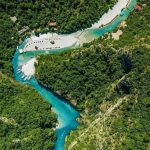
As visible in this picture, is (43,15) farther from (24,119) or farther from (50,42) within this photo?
(24,119)

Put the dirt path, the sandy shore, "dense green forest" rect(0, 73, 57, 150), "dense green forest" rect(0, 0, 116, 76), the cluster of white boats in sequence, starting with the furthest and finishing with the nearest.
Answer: the sandy shore < "dense green forest" rect(0, 0, 116, 76) < the cluster of white boats < "dense green forest" rect(0, 73, 57, 150) < the dirt path

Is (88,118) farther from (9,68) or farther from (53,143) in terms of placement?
(9,68)

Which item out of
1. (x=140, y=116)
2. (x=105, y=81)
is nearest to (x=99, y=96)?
(x=105, y=81)

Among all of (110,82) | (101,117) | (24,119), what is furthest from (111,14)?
(24,119)

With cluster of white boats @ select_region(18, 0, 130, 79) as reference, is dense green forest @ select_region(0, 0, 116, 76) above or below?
above

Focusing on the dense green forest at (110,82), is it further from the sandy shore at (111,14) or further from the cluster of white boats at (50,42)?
the sandy shore at (111,14)

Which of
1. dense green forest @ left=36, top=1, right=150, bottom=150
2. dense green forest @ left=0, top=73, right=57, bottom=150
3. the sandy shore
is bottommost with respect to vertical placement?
dense green forest @ left=0, top=73, right=57, bottom=150

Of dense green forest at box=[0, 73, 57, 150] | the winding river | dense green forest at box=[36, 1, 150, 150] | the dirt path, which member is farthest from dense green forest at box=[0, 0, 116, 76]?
the dirt path

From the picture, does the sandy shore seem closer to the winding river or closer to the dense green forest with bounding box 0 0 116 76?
the winding river
